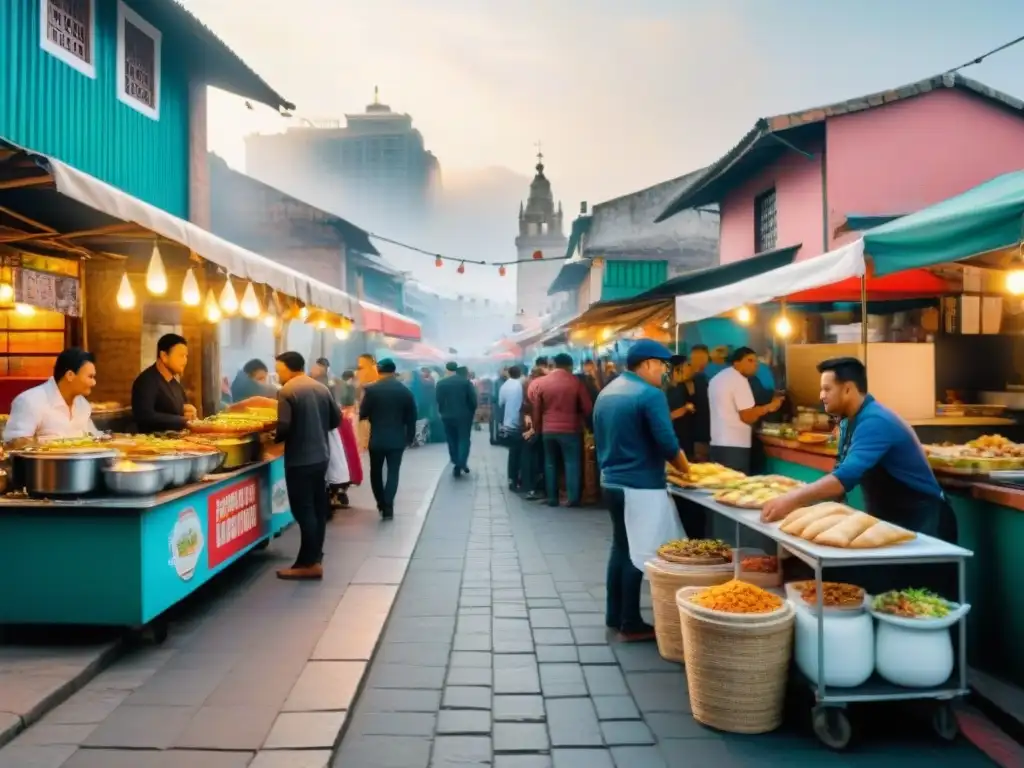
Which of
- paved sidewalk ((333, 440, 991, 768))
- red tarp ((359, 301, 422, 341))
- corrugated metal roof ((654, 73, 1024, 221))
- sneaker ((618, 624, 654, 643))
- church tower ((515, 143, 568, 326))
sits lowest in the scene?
paved sidewalk ((333, 440, 991, 768))

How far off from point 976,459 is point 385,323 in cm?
1238

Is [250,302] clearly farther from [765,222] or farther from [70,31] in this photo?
[765,222]

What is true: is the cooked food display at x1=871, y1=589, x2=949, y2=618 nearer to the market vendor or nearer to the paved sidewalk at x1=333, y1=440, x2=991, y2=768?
the paved sidewalk at x1=333, y1=440, x2=991, y2=768

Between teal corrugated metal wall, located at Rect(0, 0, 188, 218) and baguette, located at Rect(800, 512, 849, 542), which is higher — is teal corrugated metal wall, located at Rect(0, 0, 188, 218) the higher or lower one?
the higher one

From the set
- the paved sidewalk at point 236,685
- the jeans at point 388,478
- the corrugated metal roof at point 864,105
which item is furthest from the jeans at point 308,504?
the corrugated metal roof at point 864,105

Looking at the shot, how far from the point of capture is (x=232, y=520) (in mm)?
7199

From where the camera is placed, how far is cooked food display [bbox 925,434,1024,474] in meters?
5.33

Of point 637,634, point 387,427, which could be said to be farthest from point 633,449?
point 387,427

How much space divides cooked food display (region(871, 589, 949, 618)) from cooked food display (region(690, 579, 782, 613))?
1.76 feet

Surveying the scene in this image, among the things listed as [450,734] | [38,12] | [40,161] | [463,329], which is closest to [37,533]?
[40,161]

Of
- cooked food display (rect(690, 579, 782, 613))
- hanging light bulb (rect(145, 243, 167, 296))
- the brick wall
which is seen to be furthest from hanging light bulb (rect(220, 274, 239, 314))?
cooked food display (rect(690, 579, 782, 613))

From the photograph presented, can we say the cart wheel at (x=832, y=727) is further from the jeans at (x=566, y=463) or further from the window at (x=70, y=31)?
the window at (x=70, y=31)

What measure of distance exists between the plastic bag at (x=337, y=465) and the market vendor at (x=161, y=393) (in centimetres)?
A: 268

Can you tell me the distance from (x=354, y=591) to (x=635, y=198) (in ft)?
88.7
